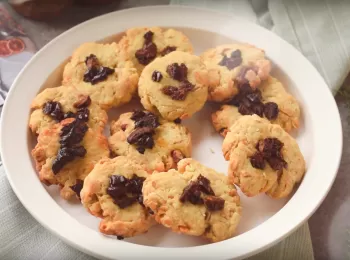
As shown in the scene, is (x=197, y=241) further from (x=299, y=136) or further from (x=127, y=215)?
(x=299, y=136)

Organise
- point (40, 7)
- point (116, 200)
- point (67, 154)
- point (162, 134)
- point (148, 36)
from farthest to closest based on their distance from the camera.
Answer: point (40, 7), point (148, 36), point (162, 134), point (67, 154), point (116, 200)

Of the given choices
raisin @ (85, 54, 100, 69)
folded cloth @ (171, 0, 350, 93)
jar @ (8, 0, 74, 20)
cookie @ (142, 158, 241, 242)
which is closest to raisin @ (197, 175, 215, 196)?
cookie @ (142, 158, 241, 242)

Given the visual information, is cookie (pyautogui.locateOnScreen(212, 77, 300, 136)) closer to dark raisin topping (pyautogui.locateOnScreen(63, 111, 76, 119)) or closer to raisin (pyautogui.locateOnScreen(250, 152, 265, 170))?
raisin (pyautogui.locateOnScreen(250, 152, 265, 170))

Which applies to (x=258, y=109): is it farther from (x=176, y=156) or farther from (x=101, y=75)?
(x=101, y=75)

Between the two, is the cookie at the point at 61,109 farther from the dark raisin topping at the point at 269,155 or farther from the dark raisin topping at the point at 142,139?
the dark raisin topping at the point at 269,155

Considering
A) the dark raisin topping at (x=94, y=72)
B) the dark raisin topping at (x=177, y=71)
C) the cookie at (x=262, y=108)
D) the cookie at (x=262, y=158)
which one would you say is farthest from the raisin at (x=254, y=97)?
the dark raisin topping at (x=94, y=72)

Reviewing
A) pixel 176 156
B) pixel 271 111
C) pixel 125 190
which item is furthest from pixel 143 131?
pixel 271 111
